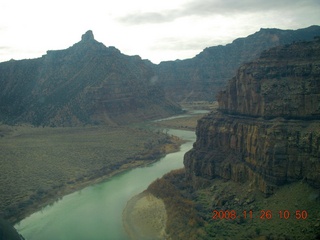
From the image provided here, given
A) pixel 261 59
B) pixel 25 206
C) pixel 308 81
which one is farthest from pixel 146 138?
pixel 308 81

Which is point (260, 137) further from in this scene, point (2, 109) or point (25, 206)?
point (2, 109)

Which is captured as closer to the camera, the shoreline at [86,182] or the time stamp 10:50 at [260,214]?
the time stamp 10:50 at [260,214]

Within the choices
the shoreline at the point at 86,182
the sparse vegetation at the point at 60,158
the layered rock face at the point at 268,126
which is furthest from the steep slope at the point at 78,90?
the layered rock face at the point at 268,126

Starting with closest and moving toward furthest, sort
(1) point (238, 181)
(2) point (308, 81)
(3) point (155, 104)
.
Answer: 1. (2) point (308, 81)
2. (1) point (238, 181)
3. (3) point (155, 104)

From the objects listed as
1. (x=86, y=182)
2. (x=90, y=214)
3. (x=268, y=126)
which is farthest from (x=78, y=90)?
(x=268, y=126)

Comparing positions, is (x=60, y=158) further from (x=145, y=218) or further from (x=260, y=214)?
(x=260, y=214)

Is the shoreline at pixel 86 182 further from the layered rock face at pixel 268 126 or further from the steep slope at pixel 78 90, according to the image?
the steep slope at pixel 78 90

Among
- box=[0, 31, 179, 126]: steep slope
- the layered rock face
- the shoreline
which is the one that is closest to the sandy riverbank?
the layered rock face
